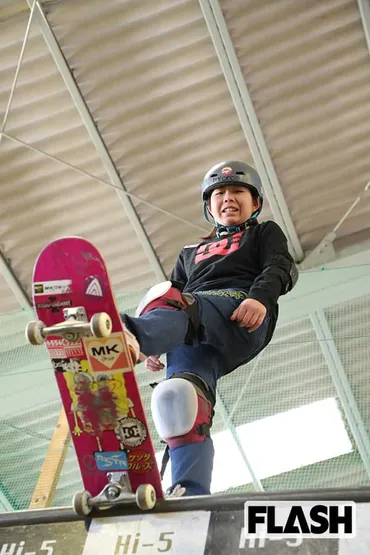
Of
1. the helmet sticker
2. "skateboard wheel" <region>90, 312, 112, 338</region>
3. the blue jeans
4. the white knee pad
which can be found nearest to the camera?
"skateboard wheel" <region>90, 312, 112, 338</region>

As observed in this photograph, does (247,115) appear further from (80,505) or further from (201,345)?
(80,505)

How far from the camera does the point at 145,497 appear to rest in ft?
7.34

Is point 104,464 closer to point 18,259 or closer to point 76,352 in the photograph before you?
point 76,352

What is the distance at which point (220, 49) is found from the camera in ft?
24.2

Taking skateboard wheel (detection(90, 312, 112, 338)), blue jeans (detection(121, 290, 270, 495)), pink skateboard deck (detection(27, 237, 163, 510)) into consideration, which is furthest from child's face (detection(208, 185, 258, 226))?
skateboard wheel (detection(90, 312, 112, 338))

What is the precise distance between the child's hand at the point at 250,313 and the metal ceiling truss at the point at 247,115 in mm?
4911

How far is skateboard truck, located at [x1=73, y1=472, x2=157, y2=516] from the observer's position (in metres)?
2.25

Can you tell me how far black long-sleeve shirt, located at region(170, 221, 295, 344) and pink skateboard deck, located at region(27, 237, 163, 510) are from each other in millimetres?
752

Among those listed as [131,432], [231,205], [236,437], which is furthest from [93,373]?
[236,437]

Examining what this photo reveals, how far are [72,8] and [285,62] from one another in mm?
2030

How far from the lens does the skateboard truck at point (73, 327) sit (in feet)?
7.24

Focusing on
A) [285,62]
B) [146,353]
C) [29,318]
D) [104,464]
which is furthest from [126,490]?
[285,62]

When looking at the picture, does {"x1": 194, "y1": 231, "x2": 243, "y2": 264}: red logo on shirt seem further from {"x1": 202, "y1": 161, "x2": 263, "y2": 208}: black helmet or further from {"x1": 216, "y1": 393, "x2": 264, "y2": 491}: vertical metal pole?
{"x1": 216, "y1": 393, "x2": 264, "y2": 491}: vertical metal pole

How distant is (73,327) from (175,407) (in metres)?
0.63
